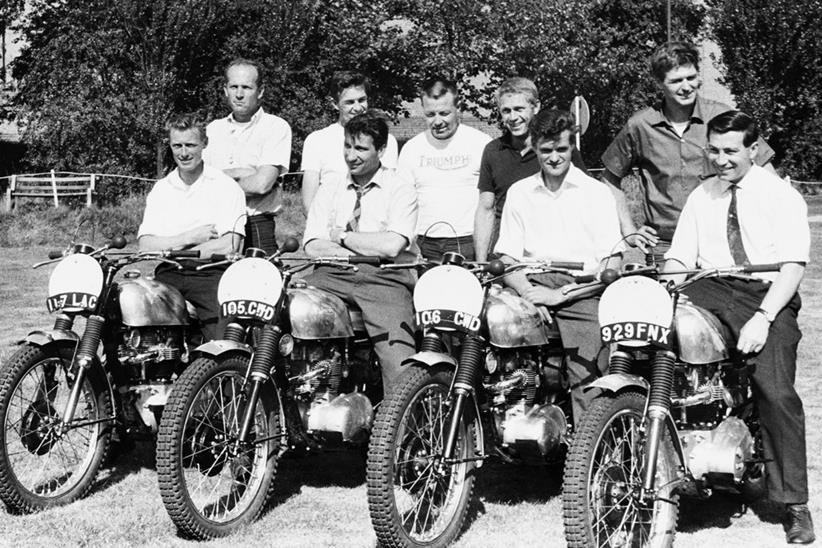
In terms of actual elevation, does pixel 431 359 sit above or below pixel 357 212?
below

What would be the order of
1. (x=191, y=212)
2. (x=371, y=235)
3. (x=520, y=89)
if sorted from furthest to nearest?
(x=520, y=89) → (x=191, y=212) → (x=371, y=235)

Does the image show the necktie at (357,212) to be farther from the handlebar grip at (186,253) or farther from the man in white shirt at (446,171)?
the man in white shirt at (446,171)

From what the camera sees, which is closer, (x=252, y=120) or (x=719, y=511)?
(x=719, y=511)

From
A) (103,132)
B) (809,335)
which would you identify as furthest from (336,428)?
(103,132)

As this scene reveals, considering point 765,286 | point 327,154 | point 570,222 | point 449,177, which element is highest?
point 327,154

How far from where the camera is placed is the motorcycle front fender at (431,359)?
16.1ft

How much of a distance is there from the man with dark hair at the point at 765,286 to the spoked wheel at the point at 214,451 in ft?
6.25

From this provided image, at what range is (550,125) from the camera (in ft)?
18.2

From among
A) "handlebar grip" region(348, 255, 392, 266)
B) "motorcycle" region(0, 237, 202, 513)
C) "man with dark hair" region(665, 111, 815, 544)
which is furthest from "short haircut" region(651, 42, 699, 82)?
"motorcycle" region(0, 237, 202, 513)

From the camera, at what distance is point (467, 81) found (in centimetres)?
4234

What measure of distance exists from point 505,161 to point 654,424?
254cm

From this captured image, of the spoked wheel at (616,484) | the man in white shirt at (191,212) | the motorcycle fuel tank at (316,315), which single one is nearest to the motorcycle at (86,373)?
the man in white shirt at (191,212)

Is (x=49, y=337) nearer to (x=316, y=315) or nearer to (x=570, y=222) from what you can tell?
(x=316, y=315)

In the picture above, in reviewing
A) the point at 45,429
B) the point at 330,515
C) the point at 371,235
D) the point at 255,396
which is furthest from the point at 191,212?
the point at 330,515
